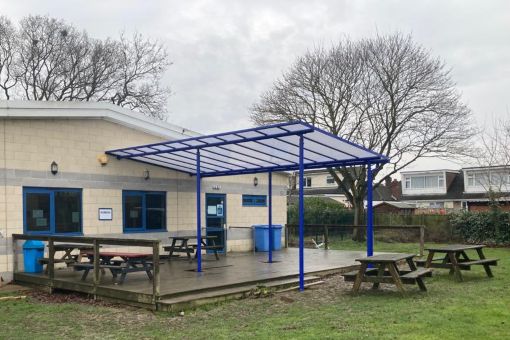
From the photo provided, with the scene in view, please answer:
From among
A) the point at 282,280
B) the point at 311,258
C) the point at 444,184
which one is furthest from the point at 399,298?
the point at 444,184

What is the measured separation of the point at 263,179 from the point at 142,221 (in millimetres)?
5335

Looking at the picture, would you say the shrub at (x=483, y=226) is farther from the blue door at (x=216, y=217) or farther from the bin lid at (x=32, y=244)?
the bin lid at (x=32, y=244)

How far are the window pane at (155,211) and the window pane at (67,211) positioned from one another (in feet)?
7.29

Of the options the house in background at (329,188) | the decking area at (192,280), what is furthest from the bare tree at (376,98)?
the house in background at (329,188)

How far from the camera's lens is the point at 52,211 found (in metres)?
12.3

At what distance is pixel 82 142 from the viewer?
13070mm

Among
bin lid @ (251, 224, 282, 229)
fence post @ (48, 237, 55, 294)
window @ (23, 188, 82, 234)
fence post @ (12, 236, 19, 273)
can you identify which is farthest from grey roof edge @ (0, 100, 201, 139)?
bin lid @ (251, 224, 282, 229)

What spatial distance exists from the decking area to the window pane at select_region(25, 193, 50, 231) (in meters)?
1.09

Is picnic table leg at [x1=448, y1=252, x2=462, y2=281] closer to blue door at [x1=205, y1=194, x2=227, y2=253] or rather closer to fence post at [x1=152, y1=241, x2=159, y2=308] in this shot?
fence post at [x1=152, y1=241, x2=159, y2=308]

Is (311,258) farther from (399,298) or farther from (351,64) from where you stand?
(351,64)

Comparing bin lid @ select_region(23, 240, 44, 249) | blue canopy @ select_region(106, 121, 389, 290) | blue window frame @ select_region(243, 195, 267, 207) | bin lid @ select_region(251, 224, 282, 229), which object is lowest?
bin lid @ select_region(251, 224, 282, 229)

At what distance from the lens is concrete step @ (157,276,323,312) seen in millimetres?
8539

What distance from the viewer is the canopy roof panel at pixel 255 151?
1051cm

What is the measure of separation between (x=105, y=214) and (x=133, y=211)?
0.99 metres
